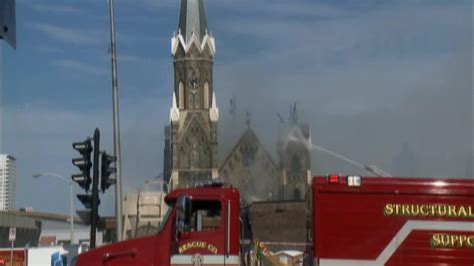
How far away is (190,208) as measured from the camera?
13.9 meters

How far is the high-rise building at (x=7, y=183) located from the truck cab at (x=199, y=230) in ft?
112

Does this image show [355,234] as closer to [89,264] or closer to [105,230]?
[89,264]

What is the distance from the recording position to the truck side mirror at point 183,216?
13734mm

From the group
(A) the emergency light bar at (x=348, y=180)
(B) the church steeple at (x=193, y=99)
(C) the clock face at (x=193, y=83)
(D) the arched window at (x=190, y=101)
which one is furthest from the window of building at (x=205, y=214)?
(C) the clock face at (x=193, y=83)

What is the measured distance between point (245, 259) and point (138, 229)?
198 centimetres

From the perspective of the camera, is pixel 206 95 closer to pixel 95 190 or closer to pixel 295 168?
pixel 295 168

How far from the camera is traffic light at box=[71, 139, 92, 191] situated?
19688 mm

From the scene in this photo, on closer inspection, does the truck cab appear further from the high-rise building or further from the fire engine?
the high-rise building

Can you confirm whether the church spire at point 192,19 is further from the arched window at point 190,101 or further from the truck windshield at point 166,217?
the truck windshield at point 166,217

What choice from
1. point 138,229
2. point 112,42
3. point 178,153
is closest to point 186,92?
point 178,153

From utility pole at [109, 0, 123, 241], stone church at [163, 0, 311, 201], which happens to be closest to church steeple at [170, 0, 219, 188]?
stone church at [163, 0, 311, 201]

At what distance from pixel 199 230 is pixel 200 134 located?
13432cm

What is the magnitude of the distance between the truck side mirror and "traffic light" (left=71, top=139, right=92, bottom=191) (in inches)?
246

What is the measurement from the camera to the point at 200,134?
148 metres
